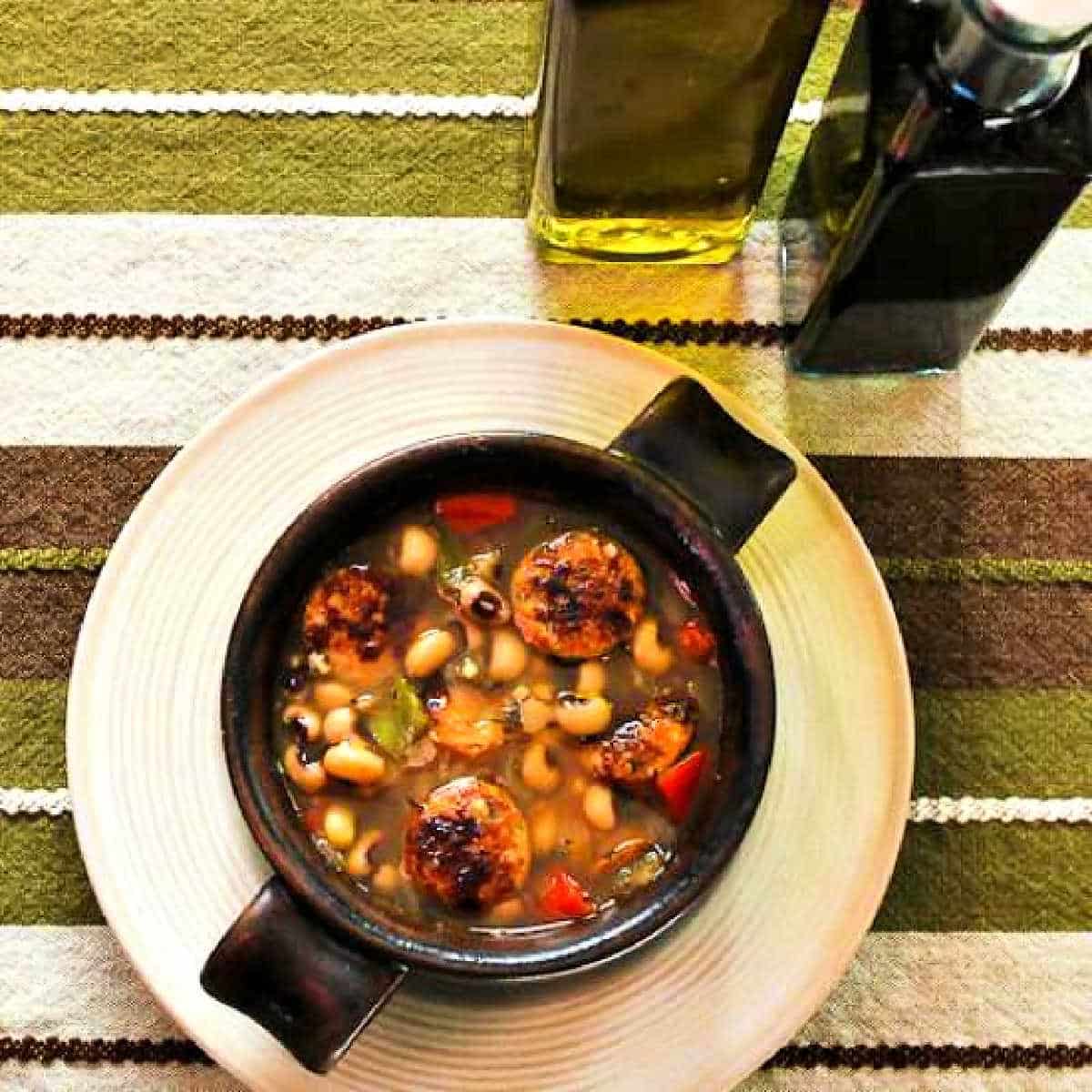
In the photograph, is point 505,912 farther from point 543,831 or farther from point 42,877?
point 42,877

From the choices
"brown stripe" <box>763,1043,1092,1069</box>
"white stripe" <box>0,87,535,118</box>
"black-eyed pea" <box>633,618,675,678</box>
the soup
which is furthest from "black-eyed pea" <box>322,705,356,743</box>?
"white stripe" <box>0,87,535,118</box>

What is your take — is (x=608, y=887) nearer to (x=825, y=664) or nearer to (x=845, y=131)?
(x=825, y=664)

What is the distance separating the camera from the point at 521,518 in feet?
4.24

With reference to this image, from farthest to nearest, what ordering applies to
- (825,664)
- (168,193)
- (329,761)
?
(168,193), (825,664), (329,761)

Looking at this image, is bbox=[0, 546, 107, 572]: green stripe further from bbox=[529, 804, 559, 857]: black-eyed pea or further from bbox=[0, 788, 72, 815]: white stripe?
bbox=[529, 804, 559, 857]: black-eyed pea

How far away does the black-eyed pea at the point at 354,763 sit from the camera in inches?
48.3

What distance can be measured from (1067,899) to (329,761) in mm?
637

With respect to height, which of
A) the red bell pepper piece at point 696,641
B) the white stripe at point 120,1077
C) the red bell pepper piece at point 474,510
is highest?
the red bell pepper piece at point 474,510

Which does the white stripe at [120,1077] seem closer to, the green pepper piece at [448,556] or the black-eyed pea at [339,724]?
the black-eyed pea at [339,724]

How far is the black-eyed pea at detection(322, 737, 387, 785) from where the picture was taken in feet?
4.03

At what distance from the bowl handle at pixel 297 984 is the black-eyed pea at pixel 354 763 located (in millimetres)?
117

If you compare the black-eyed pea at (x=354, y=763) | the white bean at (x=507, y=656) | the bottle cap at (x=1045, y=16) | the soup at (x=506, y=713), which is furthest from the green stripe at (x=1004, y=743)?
the bottle cap at (x=1045, y=16)

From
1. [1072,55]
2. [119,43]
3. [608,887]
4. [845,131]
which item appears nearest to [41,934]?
[608,887]

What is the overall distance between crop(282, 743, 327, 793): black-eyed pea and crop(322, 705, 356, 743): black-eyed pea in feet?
0.07
